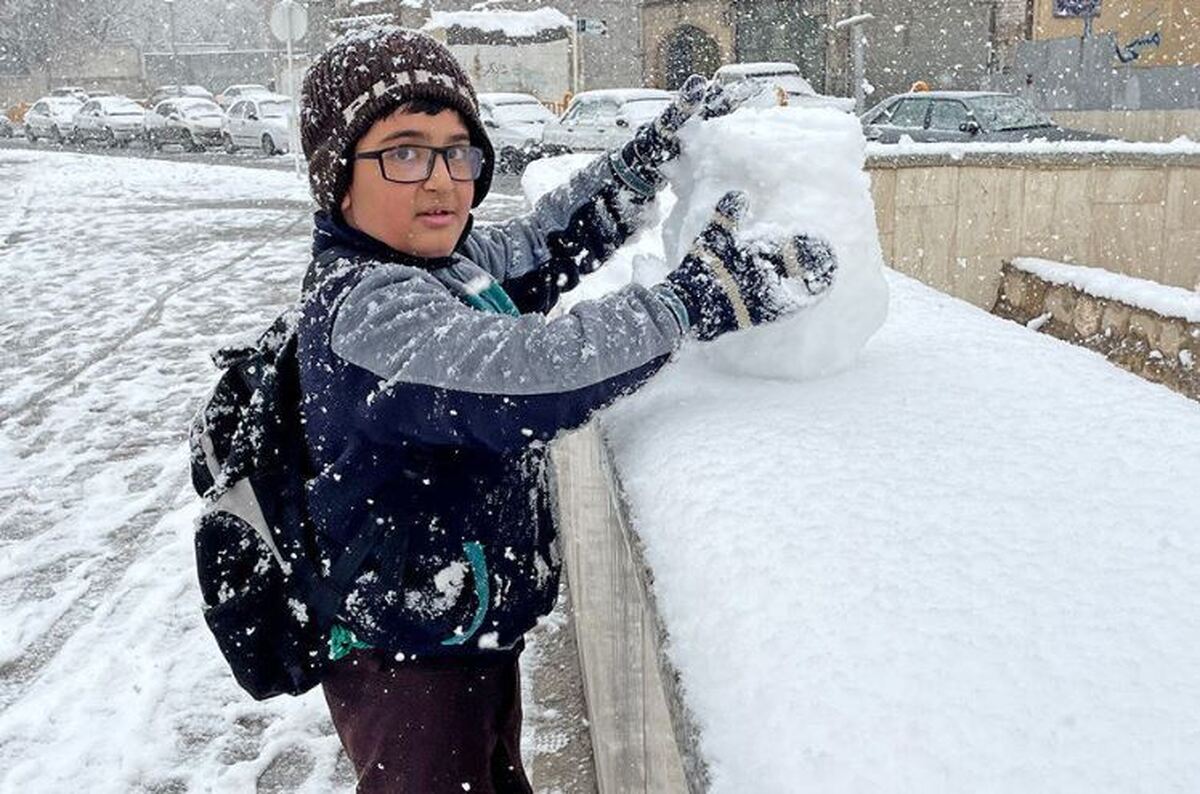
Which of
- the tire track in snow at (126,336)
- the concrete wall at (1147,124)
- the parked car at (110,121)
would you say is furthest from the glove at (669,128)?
the parked car at (110,121)

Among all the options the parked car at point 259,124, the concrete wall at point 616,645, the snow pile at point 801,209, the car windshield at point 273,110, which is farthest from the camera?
the car windshield at point 273,110

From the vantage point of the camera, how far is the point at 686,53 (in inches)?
1152

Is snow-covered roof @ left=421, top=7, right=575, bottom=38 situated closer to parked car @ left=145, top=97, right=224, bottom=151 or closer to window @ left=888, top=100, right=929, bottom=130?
parked car @ left=145, top=97, right=224, bottom=151

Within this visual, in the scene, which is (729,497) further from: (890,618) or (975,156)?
(975,156)

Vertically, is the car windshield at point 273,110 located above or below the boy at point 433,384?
above

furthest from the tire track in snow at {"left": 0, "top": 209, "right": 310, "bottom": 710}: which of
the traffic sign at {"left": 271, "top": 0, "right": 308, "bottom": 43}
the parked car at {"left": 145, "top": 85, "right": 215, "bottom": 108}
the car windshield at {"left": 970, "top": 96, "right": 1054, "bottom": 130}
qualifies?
the parked car at {"left": 145, "top": 85, "right": 215, "bottom": 108}

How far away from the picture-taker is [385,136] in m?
1.53

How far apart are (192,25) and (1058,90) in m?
78.2

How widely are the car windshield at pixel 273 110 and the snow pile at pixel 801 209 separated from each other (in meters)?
22.9

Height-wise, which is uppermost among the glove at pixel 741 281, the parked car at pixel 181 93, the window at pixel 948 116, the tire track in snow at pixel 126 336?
the parked car at pixel 181 93

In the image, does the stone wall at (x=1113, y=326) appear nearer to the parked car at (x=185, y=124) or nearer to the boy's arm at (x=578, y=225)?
the boy's arm at (x=578, y=225)

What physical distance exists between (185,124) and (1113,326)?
81.2 ft

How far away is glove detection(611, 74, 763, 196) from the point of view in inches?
72.4

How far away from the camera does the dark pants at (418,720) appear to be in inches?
61.7
